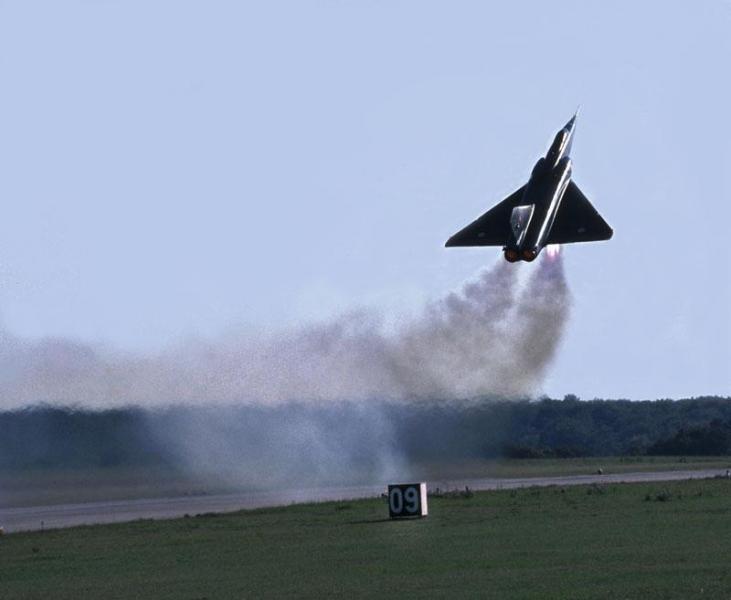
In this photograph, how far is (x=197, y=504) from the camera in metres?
63.7

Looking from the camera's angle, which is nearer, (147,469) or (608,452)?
(147,469)

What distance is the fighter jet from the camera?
44.9 m

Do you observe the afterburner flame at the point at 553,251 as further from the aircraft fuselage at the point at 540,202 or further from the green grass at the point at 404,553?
the green grass at the point at 404,553

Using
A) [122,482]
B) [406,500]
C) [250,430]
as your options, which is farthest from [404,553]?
[122,482]

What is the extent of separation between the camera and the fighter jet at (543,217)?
147ft

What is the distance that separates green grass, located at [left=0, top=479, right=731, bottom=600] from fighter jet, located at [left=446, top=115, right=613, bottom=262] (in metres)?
8.16

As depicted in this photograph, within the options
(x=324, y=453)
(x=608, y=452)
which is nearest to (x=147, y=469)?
(x=324, y=453)

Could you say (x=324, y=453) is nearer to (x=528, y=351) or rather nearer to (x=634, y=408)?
(x=528, y=351)

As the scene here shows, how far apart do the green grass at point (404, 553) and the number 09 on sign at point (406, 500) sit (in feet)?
1.82

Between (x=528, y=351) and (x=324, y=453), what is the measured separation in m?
13.8

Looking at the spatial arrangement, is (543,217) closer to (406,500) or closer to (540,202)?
(540,202)

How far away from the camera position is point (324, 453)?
67.6 meters

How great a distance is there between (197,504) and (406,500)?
56.0ft

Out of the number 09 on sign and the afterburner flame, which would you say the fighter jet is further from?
the number 09 on sign
